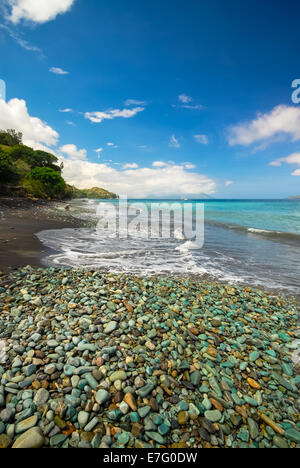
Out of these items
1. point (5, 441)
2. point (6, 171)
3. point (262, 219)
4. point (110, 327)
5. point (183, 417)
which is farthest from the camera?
point (6, 171)

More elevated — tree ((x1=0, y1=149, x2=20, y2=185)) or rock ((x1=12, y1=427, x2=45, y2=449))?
tree ((x1=0, y1=149, x2=20, y2=185))

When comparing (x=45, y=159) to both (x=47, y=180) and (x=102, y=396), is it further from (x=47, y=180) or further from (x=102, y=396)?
(x=102, y=396)

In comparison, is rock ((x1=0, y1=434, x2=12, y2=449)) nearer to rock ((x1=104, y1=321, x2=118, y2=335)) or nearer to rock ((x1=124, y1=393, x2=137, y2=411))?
rock ((x1=124, y1=393, x2=137, y2=411))

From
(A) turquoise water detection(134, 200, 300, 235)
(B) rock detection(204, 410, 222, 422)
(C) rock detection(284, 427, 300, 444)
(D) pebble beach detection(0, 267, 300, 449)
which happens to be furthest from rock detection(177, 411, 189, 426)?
(A) turquoise water detection(134, 200, 300, 235)

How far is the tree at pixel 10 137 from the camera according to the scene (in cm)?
7869

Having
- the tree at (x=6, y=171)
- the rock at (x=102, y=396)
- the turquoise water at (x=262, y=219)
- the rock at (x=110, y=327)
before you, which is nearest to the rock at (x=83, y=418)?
the rock at (x=102, y=396)

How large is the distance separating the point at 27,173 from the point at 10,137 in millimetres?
38667

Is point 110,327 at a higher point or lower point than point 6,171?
lower

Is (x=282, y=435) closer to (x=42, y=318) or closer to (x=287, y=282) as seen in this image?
(x=42, y=318)

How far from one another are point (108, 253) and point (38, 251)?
3.20 meters

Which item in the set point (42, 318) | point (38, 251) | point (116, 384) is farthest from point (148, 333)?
point (38, 251)

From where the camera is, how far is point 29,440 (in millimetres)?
1923

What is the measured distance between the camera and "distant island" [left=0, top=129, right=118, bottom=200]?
37412mm

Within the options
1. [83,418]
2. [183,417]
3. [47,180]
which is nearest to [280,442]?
[183,417]
